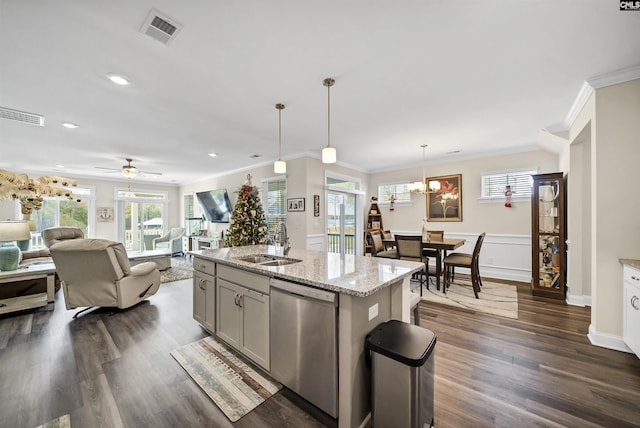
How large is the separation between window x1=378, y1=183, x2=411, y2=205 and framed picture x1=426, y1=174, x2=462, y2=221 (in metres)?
0.59

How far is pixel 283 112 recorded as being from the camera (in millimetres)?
3176

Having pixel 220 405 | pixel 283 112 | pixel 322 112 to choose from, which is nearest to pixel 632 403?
pixel 220 405

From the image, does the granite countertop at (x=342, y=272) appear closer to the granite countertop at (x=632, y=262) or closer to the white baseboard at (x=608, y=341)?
the granite countertop at (x=632, y=262)

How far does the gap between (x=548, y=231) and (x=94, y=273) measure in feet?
21.9

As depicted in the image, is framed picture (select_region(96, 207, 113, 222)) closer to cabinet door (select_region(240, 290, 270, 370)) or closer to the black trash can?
cabinet door (select_region(240, 290, 270, 370))

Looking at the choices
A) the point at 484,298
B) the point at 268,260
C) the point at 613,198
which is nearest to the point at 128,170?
the point at 268,260

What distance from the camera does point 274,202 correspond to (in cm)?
587

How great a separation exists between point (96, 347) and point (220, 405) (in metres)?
1.71

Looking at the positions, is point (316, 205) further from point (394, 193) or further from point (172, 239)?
point (172, 239)

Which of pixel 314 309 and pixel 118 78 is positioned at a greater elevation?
pixel 118 78

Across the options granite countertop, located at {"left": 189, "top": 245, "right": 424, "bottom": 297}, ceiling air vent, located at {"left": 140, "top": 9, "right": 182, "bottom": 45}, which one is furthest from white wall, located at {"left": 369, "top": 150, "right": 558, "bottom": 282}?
ceiling air vent, located at {"left": 140, "top": 9, "right": 182, "bottom": 45}

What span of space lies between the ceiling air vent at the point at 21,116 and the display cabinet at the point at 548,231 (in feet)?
24.2

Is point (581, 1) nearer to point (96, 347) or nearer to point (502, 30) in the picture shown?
point (502, 30)

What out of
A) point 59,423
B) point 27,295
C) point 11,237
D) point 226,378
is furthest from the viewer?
point 27,295
